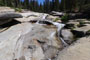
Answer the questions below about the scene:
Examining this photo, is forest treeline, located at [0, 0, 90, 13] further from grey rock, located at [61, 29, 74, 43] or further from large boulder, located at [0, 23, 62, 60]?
large boulder, located at [0, 23, 62, 60]

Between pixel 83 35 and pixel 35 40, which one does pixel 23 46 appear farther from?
pixel 83 35

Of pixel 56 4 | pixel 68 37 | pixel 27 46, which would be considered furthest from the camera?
pixel 56 4

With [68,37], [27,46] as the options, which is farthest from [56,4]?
[27,46]

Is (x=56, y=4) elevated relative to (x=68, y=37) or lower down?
elevated

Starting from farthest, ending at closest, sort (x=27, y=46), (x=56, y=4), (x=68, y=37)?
1. (x=56, y=4)
2. (x=68, y=37)
3. (x=27, y=46)

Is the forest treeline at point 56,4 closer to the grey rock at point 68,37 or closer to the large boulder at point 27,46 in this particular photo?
the grey rock at point 68,37

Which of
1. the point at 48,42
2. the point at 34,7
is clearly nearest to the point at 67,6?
the point at 34,7

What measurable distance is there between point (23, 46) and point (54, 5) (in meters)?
44.4

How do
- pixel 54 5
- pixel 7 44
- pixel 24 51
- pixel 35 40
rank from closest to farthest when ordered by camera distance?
pixel 24 51 < pixel 7 44 < pixel 35 40 < pixel 54 5

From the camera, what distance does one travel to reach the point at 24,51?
7.00m

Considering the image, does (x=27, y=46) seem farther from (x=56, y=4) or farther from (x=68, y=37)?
(x=56, y=4)

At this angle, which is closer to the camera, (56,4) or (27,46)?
(27,46)

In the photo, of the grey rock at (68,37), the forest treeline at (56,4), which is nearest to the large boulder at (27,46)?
the grey rock at (68,37)

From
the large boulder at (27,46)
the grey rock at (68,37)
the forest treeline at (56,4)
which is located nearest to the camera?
the large boulder at (27,46)
